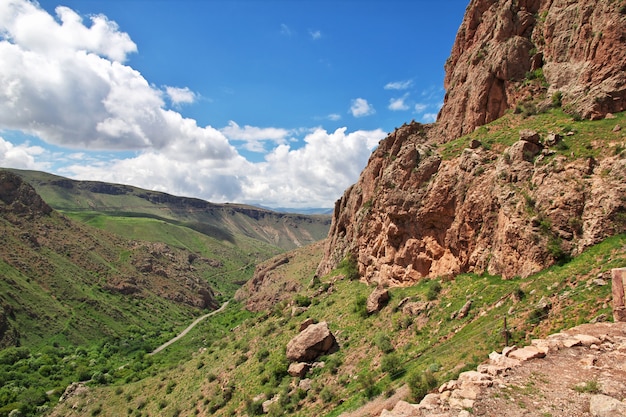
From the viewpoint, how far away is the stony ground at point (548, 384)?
12578 mm

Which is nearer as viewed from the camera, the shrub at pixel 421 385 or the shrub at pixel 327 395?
the shrub at pixel 421 385

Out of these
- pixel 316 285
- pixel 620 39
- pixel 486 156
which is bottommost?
pixel 316 285

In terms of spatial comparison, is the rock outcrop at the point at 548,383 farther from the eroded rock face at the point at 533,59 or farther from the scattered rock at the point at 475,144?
the eroded rock face at the point at 533,59

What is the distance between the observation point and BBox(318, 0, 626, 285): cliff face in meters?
26.3

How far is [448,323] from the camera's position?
27734 millimetres

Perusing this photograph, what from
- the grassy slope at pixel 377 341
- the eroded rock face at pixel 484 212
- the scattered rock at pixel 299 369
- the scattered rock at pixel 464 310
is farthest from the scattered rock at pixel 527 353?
the scattered rock at pixel 299 369

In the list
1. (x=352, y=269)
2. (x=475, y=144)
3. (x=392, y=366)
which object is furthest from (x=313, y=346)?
(x=475, y=144)

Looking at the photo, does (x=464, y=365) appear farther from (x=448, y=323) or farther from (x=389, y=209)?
(x=389, y=209)

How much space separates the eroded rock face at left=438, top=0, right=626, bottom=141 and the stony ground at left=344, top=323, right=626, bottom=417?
81.2ft

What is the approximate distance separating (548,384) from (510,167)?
2205 cm

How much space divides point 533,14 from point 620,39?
14066 mm

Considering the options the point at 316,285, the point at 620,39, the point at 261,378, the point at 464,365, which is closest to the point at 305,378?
the point at 261,378

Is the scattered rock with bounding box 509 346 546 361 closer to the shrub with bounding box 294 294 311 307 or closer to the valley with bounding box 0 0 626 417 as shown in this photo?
the valley with bounding box 0 0 626 417

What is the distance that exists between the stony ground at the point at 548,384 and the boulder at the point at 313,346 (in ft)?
66.4
